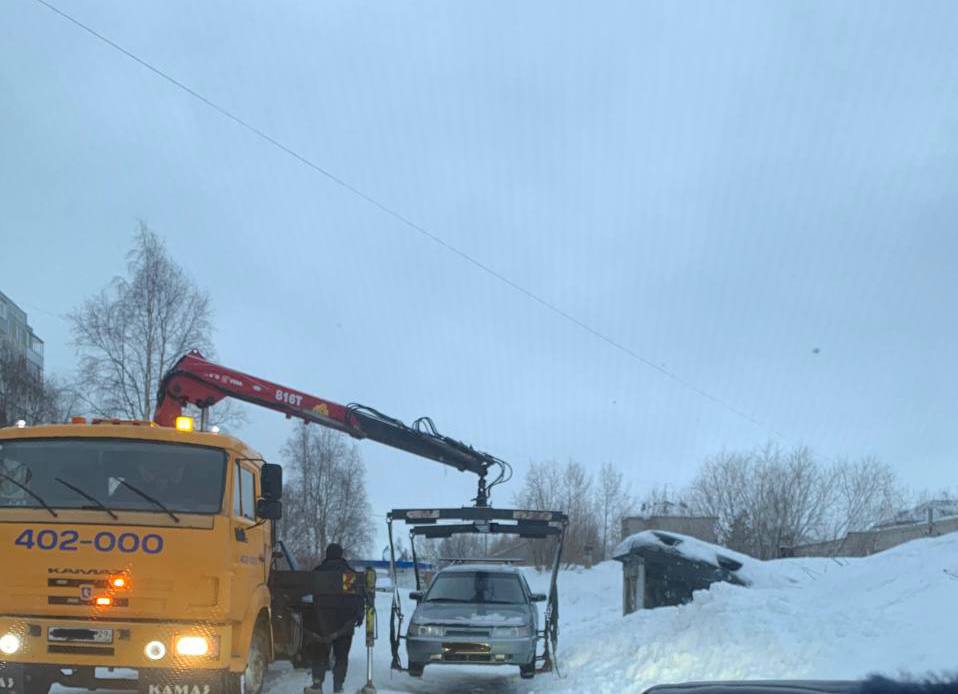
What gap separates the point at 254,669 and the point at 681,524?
3636 centimetres

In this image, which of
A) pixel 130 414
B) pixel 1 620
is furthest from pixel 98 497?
pixel 130 414

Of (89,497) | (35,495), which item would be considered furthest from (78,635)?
(35,495)

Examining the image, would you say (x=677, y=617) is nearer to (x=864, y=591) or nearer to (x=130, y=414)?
(x=864, y=591)

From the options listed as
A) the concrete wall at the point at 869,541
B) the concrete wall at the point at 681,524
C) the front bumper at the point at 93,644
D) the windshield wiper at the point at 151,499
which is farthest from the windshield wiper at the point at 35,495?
the concrete wall at the point at 681,524

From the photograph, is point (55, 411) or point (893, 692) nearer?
point (893, 692)

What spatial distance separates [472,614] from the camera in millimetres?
12391

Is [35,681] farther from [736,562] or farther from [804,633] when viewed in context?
[736,562]

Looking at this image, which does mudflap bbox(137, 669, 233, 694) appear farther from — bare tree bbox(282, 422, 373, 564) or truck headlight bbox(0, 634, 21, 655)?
bare tree bbox(282, 422, 373, 564)

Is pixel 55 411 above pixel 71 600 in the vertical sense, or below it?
above

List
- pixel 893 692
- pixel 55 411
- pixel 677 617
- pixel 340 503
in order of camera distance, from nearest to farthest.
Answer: pixel 893 692 → pixel 677 617 → pixel 55 411 → pixel 340 503

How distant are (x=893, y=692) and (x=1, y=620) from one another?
703cm

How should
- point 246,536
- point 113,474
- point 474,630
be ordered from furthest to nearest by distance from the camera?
point 474,630 → point 246,536 → point 113,474

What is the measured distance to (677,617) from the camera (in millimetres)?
12578

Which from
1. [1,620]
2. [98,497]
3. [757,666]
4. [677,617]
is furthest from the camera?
[677,617]
